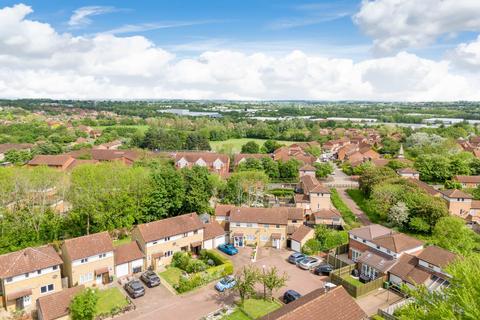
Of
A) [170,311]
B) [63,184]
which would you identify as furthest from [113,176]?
[170,311]

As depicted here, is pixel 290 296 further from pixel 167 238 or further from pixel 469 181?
pixel 469 181

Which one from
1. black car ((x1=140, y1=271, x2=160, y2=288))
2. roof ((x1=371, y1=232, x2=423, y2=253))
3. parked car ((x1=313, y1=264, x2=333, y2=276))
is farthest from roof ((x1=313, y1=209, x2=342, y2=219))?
black car ((x1=140, y1=271, x2=160, y2=288))

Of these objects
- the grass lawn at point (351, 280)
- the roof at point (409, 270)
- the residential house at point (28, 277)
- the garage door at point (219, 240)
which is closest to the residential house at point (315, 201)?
the garage door at point (219, 240)

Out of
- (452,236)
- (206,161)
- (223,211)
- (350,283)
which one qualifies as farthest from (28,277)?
(206,161)

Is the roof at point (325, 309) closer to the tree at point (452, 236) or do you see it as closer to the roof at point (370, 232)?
the roof at point (370, 232)

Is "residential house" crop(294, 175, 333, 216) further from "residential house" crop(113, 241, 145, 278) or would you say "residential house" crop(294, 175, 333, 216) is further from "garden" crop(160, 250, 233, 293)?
"residential house" crop(113, 241, 145, 278)

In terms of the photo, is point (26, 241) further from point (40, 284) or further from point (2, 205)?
point (40, 284)
